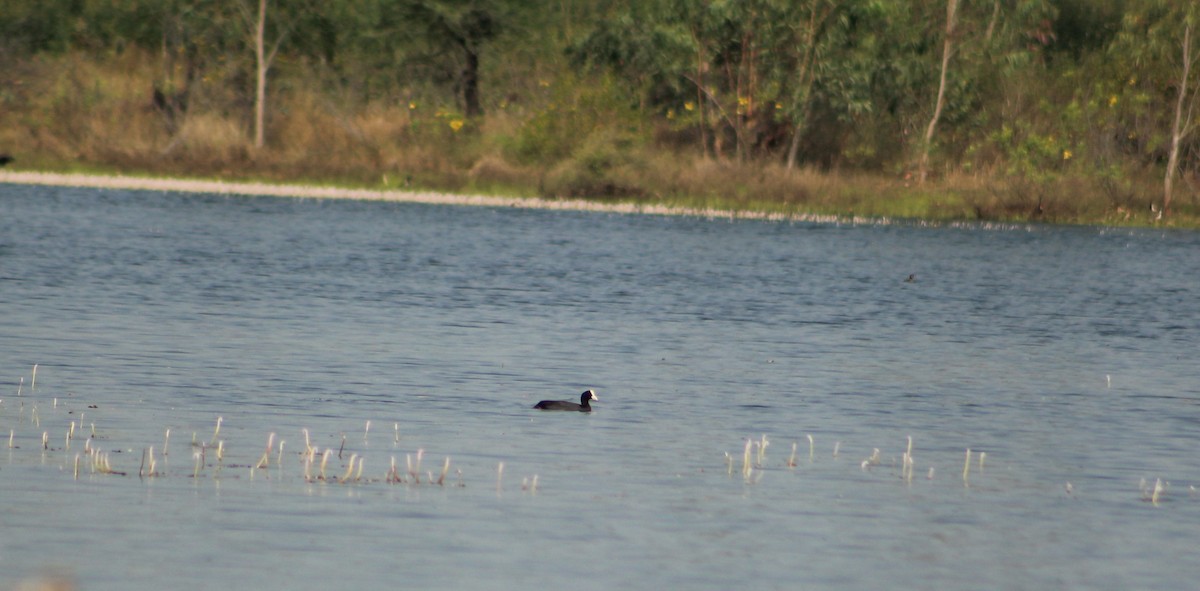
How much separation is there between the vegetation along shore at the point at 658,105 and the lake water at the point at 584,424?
17550 millimetres

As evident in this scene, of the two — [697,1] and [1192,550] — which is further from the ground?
[697,1]

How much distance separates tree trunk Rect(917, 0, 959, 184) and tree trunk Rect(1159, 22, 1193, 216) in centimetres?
752

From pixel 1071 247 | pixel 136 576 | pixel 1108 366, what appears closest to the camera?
pixel 136 576

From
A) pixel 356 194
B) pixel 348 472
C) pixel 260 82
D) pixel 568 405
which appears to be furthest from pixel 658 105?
pixel 348 472

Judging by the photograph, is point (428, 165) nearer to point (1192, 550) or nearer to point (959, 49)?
point (959, 49)

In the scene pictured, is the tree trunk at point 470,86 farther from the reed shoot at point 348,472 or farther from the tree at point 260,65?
the reed shoot at point 348,472

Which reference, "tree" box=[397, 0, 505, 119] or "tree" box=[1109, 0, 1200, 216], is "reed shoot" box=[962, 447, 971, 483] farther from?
Result: "tree" box=[397, 0, 505, 119]

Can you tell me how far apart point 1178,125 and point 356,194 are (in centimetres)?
2643

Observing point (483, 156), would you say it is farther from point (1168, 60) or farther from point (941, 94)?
point (1168, 60)

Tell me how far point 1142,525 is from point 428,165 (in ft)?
157

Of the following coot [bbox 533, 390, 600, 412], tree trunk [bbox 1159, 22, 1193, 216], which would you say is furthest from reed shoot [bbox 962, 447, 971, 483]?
tree trunk [bbox 1159, 22, 1193, 216]

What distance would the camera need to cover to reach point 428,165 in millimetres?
58875

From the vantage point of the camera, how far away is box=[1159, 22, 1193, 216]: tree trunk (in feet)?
168

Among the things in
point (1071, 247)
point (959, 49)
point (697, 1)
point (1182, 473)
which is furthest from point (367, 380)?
point (959, 49)
